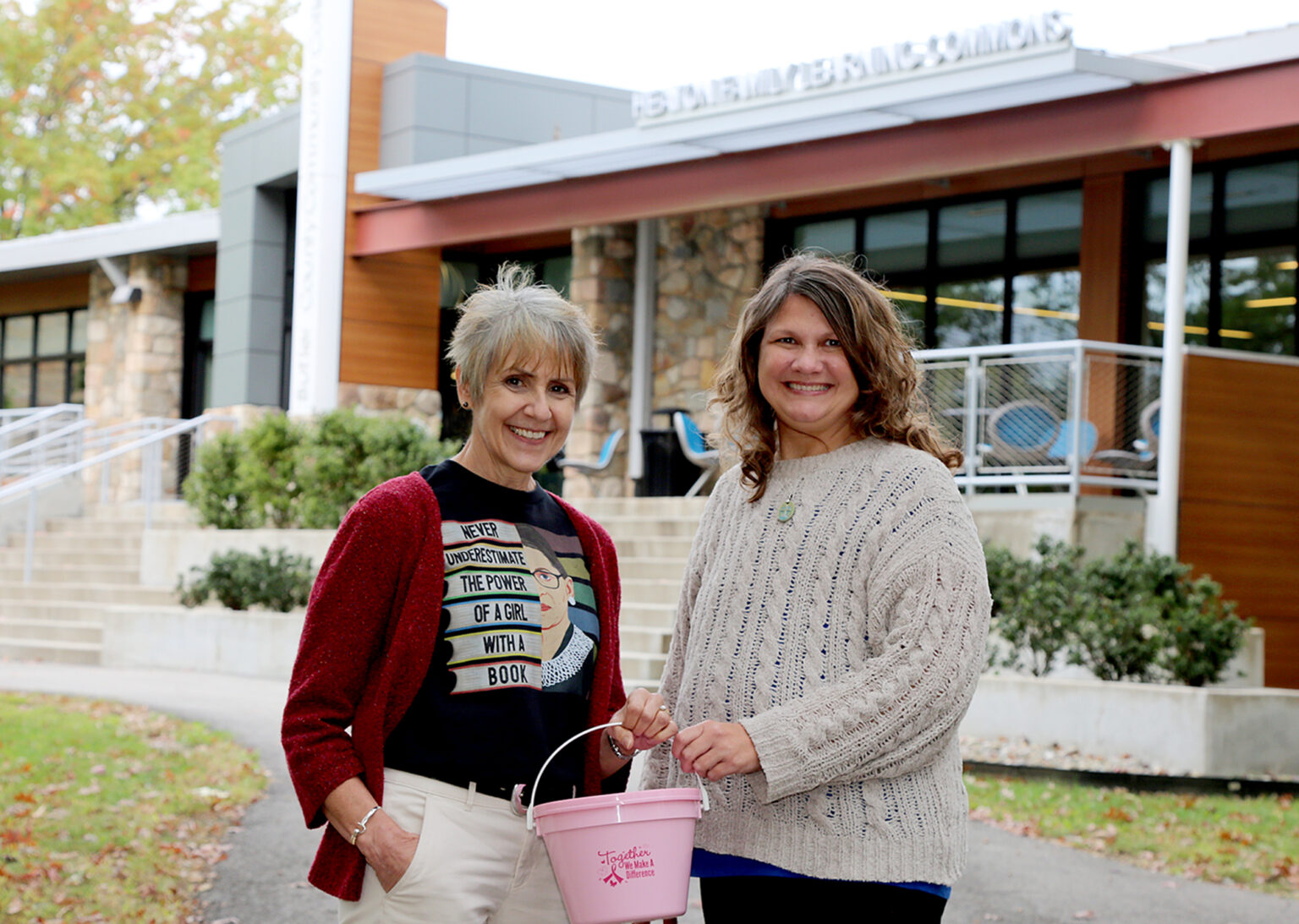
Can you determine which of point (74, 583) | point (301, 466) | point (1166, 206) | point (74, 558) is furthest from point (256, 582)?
point (1166, 206)

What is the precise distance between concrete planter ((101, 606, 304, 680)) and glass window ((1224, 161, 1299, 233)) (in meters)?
7.86

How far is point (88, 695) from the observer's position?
29.4 feet

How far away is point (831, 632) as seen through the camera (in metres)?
2.29

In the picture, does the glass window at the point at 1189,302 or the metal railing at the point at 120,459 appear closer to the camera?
the glass window at the point at 1189,302

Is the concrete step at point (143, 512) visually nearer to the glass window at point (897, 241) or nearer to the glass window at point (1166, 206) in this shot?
the glass window at point (897, 241)

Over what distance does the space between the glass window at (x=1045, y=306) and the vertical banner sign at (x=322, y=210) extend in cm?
708

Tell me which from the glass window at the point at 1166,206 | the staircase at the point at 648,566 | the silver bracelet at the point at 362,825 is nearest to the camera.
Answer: the silver bracelet at the point at 362,825

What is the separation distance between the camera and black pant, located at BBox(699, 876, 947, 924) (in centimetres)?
224

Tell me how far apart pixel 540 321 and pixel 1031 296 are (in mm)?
11366

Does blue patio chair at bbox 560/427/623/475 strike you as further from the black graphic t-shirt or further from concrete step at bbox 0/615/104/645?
the black graphic t-shirt

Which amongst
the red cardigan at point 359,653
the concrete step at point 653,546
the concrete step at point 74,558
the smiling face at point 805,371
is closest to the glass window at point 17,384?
the concrete step at point 74,558

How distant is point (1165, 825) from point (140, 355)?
16.5m

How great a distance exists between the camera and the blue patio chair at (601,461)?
1441cm

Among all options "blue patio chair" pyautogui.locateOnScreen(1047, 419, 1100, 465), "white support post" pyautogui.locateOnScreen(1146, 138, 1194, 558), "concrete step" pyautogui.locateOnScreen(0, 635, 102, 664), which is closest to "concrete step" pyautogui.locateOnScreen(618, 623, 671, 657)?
"blue patio chair" pyautogui.locateOnScreen(1047, 419, 1100, 465)
